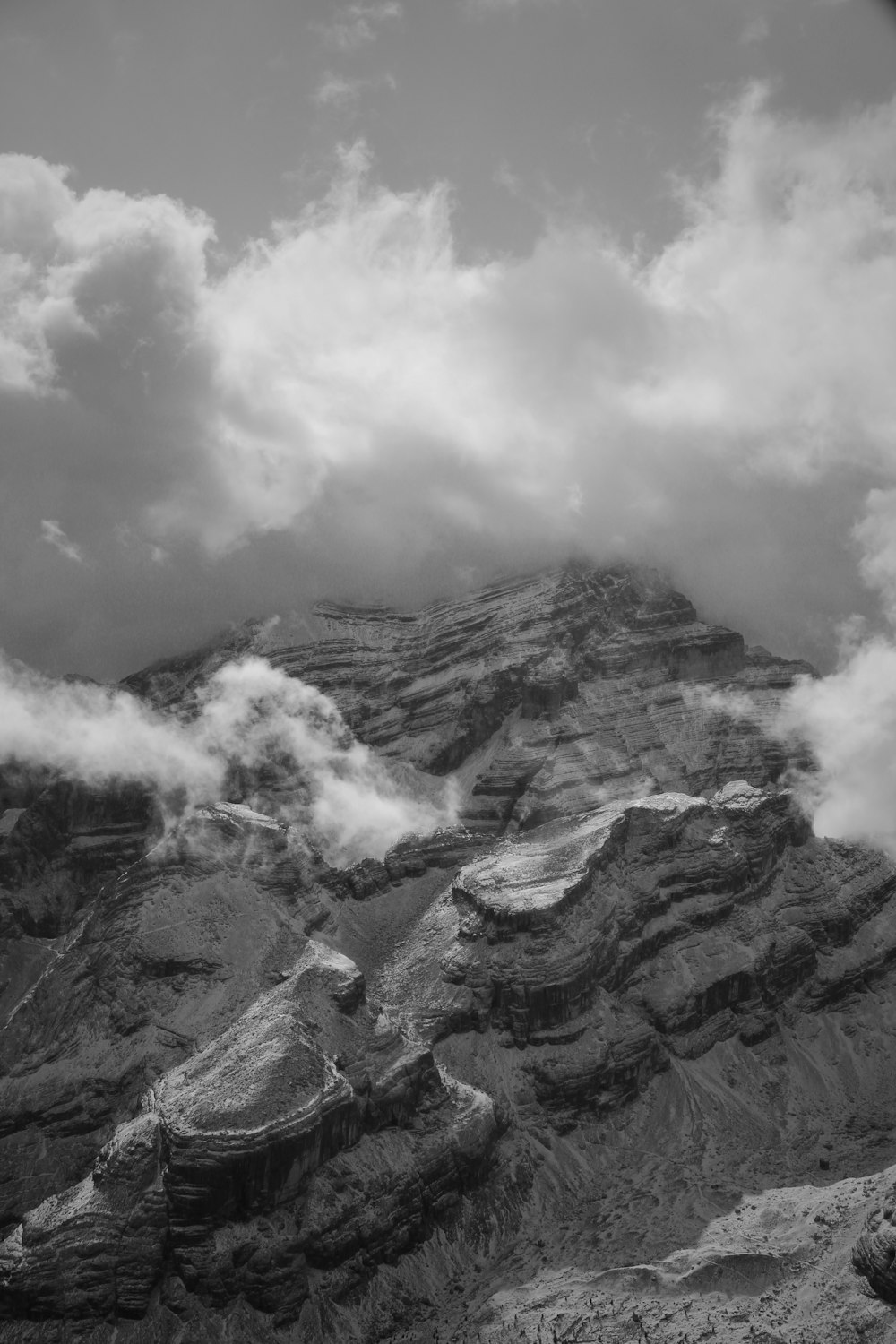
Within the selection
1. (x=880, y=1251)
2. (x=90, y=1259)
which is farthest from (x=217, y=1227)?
(x=880, y=1251)

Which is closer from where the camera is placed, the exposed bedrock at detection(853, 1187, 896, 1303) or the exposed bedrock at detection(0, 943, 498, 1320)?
the exposed bedrock at detection(853, 1187, 896, 1303)

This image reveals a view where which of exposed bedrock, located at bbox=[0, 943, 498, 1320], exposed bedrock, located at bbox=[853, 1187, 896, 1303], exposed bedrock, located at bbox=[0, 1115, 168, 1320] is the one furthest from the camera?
exposed bedrock, located at bbox=[0, 943, 498, 1320]

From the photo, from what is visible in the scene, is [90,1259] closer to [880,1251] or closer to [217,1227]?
[217,1227]

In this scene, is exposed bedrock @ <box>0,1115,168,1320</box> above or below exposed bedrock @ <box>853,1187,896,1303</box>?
above

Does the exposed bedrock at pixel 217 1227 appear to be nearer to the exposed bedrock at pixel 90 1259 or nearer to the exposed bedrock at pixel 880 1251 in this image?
the exposed bedrock at pixel 90 1259

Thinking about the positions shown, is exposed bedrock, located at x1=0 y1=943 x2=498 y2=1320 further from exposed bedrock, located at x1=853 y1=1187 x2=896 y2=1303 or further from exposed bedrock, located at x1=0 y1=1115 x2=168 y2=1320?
exposed bedrock, located at x1=853 y1=1187 x2=896 y2=1303

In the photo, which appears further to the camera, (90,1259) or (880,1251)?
(90,1259)

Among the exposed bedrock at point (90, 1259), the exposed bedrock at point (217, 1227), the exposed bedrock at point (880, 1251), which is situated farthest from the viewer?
the exposed bedrock at point (217, 1227)

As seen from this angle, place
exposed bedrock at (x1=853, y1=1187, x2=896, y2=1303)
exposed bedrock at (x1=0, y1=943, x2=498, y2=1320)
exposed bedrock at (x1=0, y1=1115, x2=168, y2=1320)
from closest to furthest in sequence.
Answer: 1. exposed bedrock at (x1=853, y1=1187, x2=896, y2=1303)
2. exposed bedrock at (x1=0, y1=1115, x2=168, y2=1320)
3. exposed bedrock at (x1=0, y1=943, x2=498, y2=1320)

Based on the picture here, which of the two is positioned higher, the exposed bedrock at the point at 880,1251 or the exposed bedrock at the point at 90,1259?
the exposed bedrock at the point at 90,1259

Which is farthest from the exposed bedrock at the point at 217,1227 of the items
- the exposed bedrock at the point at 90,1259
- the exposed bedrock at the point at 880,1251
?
the exposed bedrock at the point at 880,1251

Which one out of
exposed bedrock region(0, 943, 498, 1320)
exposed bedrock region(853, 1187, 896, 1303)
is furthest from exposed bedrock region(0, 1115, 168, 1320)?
exposed bedrock region(853, 1187, 896, 1303)

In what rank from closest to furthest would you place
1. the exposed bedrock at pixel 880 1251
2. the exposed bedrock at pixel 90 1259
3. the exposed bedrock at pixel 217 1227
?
1. the exposed bedrock at pixel 880 1251
2. the exposed bedrock at pixel 90 1259
3. the exposed bedrock at pixel 217 1227
